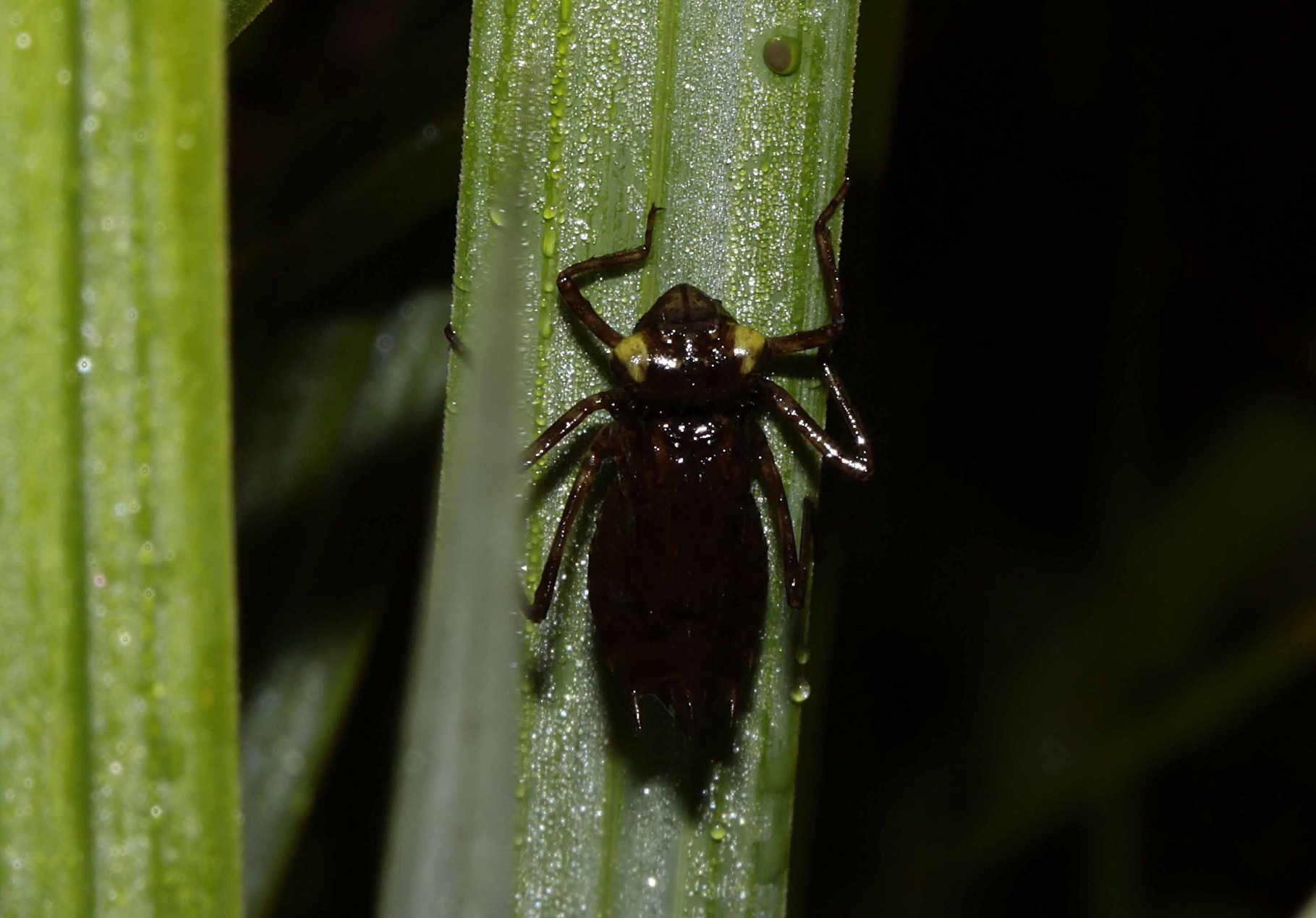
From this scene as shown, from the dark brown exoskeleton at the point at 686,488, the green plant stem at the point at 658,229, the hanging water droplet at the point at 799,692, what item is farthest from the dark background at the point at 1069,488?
the green plant stem at the point at 658,229

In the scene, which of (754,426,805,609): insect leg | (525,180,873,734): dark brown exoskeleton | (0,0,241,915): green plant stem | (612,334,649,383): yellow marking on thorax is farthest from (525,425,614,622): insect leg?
(0,0,241,915): green plant stem

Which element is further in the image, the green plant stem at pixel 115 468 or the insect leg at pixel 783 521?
the insect leg at pixel 783 521

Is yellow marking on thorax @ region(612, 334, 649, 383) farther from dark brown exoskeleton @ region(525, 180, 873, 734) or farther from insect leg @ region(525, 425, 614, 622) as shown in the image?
insect leg @ region(525, 425, 614, 622)

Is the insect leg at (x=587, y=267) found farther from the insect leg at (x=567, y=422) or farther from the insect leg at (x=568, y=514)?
the insect leg at (x=568, y=514)

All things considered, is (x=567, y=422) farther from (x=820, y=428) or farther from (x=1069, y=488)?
(x=1069, y=488)

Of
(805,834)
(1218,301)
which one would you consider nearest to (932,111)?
(1218,301)
